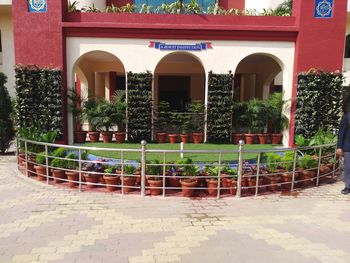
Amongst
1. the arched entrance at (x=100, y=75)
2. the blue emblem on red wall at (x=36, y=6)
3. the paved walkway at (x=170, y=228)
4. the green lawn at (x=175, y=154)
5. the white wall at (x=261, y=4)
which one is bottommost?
the paved walkway at (x=170, y=228)

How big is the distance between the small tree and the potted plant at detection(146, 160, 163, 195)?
6172 mm

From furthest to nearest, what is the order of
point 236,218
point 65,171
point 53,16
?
point 53,16 → point 65,171 → point 236,218

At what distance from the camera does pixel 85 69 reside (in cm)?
1589

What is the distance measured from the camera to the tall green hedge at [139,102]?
36.6 feet

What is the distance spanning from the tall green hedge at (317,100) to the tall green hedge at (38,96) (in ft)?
27.0

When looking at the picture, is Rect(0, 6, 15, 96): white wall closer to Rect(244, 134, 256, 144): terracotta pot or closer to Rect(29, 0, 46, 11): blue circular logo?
Rect(29, 0, 46, 11): blue circular logo

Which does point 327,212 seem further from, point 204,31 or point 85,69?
point 85,69

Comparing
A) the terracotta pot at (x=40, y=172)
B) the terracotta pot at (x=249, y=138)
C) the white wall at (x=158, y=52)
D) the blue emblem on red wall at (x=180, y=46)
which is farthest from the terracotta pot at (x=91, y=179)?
the terracotta pot at (x=249, y=138)

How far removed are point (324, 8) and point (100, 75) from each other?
464 inches

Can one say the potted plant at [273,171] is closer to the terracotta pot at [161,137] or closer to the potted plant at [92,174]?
the potted plant at [92,174]

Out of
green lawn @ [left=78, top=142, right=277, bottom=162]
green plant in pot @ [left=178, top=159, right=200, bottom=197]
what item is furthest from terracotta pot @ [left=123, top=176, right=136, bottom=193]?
green lawn @ [left=78, top=142, right=277, bottom=162]

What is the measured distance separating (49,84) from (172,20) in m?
4.69

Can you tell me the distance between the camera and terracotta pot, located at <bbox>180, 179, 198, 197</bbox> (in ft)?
20.4

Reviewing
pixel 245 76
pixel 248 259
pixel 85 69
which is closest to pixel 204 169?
pixel 248 259
